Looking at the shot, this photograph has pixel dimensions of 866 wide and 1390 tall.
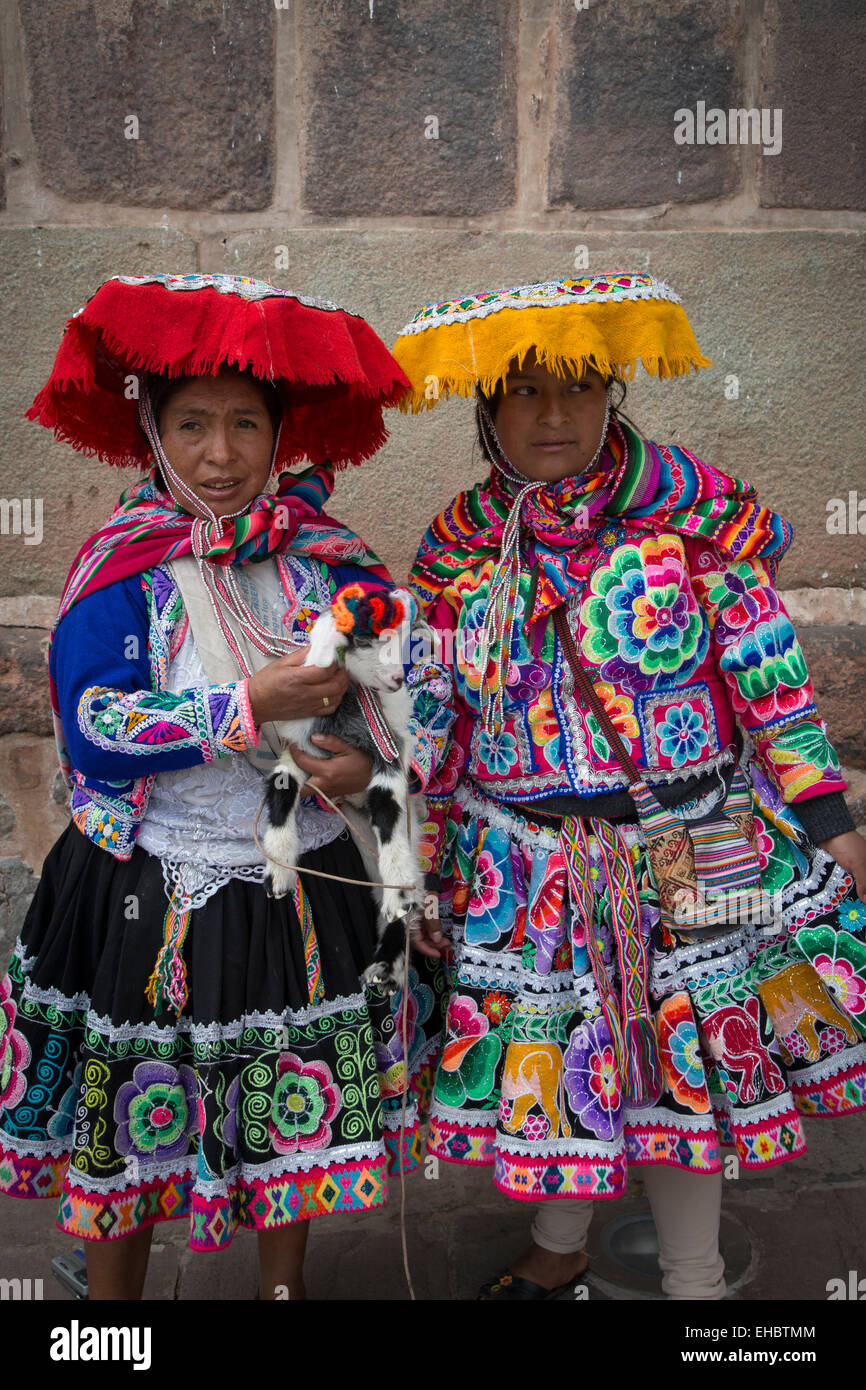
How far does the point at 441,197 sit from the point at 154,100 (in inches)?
29.7

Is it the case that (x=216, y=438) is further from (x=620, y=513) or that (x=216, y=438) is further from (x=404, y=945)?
(x=404, y=945)

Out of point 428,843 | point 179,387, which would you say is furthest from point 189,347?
point 428,843

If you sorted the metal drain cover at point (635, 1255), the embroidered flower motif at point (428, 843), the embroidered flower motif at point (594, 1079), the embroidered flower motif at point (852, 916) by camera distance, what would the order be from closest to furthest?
1. the embroidered flower motif at point (594, 1079)
2. the embroidered flower motif at point (852, 916)
3. the embroidered flower motif at point (428, 843)
4. the metal drain cover at point (635, 1255)

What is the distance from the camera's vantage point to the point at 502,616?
2080 mm

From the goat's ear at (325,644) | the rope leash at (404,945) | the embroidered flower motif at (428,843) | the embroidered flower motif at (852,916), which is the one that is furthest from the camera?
the embroidered flower motif at (428,843)

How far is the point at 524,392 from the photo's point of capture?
6.77 ft

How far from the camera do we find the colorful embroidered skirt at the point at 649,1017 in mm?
1970

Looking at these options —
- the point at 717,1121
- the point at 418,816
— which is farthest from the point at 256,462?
the point at 717,1121

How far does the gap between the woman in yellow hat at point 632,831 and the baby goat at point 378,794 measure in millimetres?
243

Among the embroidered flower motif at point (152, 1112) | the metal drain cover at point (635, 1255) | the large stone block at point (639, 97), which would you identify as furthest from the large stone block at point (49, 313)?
the metal drain cover at point (635, 1255)

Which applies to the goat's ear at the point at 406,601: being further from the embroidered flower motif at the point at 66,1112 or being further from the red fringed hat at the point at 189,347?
the embroidered flower motif at the point at 66,1112

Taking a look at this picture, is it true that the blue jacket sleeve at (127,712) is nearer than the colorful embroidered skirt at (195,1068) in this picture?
Yes

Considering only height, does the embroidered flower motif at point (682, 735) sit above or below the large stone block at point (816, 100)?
below
